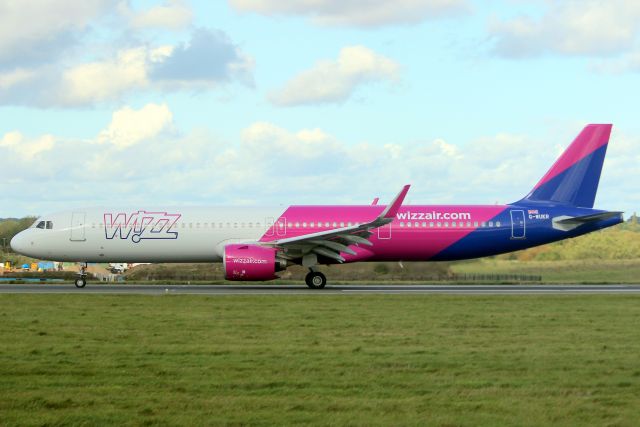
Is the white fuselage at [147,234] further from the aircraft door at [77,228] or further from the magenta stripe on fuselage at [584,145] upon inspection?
the magenta stripe on fuselage at [584,145]

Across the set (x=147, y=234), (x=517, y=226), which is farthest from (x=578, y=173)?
(x=147, y=234)

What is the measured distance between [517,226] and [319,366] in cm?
2229

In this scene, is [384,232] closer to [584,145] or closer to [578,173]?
[578,173]

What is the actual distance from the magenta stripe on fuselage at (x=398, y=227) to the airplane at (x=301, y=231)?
0.13ft

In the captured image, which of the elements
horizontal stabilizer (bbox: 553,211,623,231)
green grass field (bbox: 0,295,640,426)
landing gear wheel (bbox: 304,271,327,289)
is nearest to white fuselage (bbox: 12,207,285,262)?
landing gear wheel (bbox: 304,271,327,289)

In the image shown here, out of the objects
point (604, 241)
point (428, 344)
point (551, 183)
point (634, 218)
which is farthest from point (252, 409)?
point (634, 218)

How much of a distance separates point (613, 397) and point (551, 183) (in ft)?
83.3

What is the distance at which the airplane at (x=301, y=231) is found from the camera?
3238cm

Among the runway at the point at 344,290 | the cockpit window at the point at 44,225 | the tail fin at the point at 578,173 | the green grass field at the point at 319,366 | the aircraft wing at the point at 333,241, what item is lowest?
the green grass field at the point at 319,366

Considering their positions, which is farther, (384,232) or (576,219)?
(576,219)

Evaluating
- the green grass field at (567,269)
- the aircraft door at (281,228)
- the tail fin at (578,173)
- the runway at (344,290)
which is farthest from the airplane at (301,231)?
the green grass field at (567,269)

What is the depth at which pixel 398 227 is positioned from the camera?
106 feet

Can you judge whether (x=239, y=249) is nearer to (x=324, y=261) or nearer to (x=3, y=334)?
(x=324, y=261)

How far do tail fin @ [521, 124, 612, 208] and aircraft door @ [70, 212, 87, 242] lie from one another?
17591 mm
